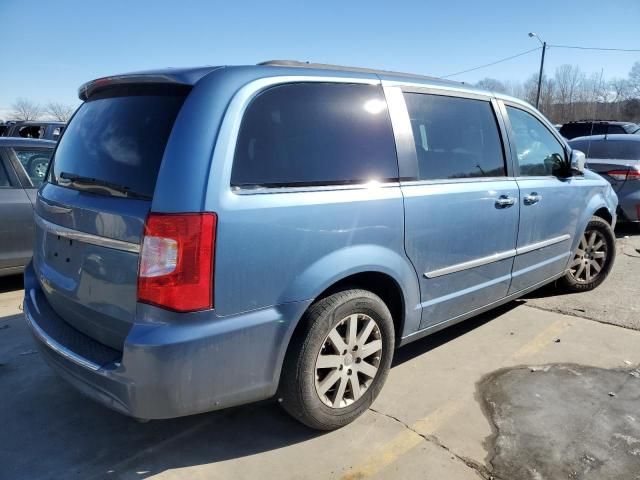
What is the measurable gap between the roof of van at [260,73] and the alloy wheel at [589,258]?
2.66m

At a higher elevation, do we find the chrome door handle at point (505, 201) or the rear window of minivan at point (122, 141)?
the rear window of minivan at point (122, 141)

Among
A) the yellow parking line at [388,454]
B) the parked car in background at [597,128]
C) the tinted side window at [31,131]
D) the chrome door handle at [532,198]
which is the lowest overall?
the yellow parking line at [388,454]

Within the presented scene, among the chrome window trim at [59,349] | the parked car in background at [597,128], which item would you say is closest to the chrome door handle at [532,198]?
the chrome window trim at [59,349]

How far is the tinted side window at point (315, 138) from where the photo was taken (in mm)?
2307

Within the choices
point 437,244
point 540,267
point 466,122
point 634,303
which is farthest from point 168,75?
point 634,303

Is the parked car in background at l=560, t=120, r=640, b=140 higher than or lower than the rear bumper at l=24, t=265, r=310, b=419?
higher

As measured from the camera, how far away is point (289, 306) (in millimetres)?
2354

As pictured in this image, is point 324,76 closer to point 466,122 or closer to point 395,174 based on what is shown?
point 395,174

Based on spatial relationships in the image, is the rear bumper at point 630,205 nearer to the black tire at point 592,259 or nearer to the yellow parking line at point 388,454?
the black tire at point 592,259

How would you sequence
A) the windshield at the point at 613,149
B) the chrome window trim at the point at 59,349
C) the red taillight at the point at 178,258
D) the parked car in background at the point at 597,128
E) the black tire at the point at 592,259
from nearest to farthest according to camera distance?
1. the red taillight at the point at 178,258
2. the chrome window trim at the point at 59,349
3. the black tire at the point at 592,259
4. the windshield at the point at 613,149
5. the parked car in background at the point at 597,128

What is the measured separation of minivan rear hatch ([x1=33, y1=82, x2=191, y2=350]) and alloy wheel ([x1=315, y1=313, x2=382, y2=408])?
0.99 metres

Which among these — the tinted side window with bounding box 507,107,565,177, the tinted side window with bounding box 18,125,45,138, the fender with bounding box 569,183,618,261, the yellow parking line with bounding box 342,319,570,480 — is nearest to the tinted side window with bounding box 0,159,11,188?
the yellow parking line with bounding box 342,319,570,480

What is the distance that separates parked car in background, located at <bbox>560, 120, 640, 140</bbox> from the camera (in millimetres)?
14891

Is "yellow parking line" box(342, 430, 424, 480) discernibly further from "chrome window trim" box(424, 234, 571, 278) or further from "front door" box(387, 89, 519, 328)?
"chrome window trim" box(424, 234, 571, 278)
